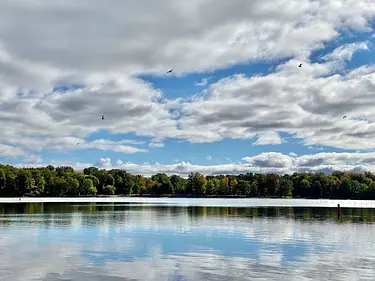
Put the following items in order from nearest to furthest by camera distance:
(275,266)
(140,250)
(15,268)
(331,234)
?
(15,268) < (275,266) < (140,250) < (331,234)

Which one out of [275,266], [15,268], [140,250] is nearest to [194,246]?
[140,250]

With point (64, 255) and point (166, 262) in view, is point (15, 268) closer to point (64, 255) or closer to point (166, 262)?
point (64, 255)

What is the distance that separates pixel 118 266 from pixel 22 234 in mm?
17825

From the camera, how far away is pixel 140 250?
113 feet

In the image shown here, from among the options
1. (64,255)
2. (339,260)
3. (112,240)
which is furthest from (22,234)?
(339,260)

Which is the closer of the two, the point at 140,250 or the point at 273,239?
the point at 140,250

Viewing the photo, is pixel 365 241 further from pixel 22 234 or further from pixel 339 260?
pixel 22 234

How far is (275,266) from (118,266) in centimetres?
882

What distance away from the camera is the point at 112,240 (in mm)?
39781

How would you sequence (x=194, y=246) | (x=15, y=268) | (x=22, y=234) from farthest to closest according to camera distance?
(x=22, y=234)
(x=194, y=246)
(x=15, y=268)

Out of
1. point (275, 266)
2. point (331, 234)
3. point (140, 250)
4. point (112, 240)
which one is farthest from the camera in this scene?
point (331, 234)

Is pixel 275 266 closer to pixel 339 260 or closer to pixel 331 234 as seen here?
pixel 339 260

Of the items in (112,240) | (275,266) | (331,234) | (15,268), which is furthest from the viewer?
(331,234)

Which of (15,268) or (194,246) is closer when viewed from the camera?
(15,268)
